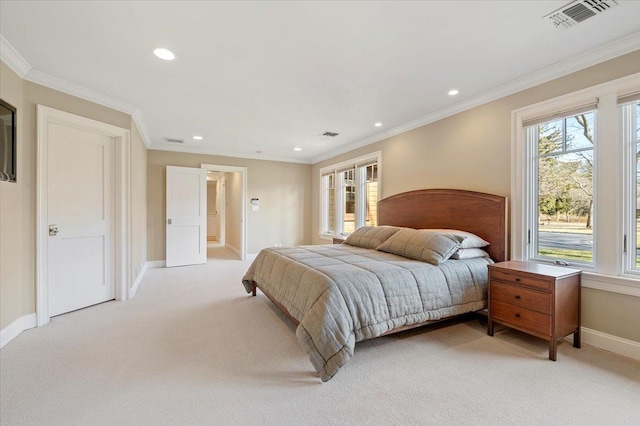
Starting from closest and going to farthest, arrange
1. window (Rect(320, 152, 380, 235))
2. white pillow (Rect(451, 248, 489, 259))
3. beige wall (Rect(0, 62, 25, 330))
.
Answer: beige wall (Rect(0, 62, 25, 330)), white pillow (Rect(451, 248, 489, 259)), window (Rect(320, 152, 380, 235))

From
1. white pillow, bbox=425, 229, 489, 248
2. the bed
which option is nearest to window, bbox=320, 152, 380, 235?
the bed

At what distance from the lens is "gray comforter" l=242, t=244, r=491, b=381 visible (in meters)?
2.04

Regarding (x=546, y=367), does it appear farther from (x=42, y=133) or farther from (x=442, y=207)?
(x=42, y=133)

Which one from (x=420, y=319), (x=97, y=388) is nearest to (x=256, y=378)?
(x=97, y=388)

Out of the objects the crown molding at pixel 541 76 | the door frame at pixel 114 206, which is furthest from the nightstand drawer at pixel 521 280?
the door frame at pixel 114 206

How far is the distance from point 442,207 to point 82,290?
453cm

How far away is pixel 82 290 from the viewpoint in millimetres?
3359

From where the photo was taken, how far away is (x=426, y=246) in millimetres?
2941

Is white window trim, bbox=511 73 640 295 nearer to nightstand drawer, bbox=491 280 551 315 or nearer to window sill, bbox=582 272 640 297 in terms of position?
window sill, bbox=582 272 640 297

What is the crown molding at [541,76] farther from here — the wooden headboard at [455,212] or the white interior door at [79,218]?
the white interior door at [79,218]

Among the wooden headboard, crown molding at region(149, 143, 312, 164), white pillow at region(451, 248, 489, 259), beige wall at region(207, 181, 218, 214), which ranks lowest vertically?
white pillow at region(451, 248, 489, 259)

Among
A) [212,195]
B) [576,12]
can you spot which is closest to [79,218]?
[576,12]

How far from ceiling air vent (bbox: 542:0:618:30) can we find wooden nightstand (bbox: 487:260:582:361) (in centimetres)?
191

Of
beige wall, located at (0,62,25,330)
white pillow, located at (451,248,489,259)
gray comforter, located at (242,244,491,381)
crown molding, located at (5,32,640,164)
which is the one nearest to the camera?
gray comforter, located at (242,244,491,381)
